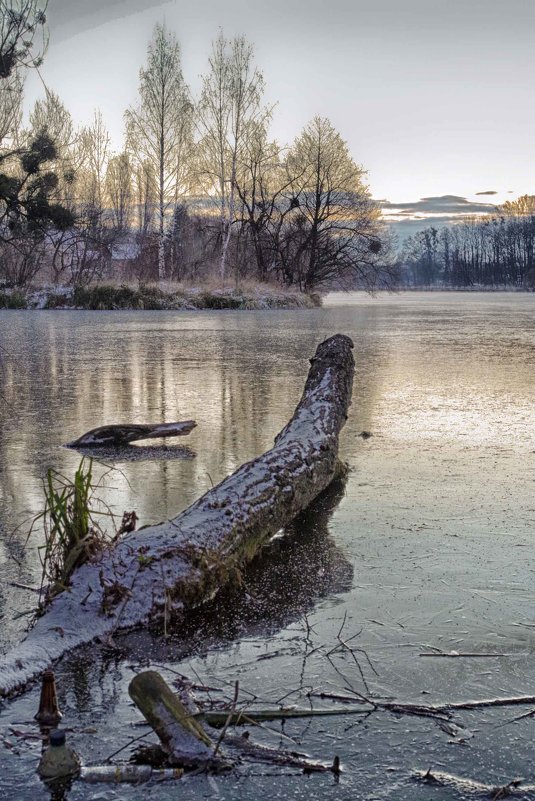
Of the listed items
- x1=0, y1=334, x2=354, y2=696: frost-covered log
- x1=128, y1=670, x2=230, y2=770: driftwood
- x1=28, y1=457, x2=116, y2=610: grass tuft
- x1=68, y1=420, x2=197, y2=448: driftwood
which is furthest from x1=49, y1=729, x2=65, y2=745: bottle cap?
x1=68, y1=420, x2=197, y2=448: driftwood

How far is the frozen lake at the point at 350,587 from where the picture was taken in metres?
2.55

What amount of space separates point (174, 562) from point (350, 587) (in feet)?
2.76

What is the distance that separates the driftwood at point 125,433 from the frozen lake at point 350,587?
148 mm

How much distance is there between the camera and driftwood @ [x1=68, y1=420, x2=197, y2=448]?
7234 millimetres

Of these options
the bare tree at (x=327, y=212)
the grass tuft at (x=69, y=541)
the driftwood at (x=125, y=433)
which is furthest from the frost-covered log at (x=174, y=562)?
the bare tree at (x=327, y=212)

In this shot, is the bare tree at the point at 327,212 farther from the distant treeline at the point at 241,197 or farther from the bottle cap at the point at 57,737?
the bottle cap at the point at 57,737

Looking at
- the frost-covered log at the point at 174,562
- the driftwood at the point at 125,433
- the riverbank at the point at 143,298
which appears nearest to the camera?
the frost-covered log at the point at 174,562

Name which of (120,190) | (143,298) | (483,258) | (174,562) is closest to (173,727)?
(174,562)

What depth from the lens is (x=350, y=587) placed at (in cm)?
395

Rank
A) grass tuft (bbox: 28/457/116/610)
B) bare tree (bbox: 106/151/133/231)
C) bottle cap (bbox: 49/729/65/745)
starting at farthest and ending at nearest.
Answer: bare tree (bbox: 106/151/133/231), grass tuft (bbox: 28/457/116/610), bottle cap (bbox: 49/729/65/745)

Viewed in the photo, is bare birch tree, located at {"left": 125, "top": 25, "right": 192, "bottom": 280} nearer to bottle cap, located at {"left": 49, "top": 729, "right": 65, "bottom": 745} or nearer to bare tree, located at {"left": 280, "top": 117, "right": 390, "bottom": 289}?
bare tree, located at {"left": 280, "top": 117, "right": 390, "bottom": 289}

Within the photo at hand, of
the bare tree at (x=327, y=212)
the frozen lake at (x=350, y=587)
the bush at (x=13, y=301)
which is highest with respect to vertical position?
the bare tree at (x=327, y=212)

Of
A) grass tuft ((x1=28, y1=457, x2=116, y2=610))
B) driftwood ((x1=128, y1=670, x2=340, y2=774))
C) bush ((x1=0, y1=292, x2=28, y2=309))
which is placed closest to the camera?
driftwood ((x1=128, y1=670, x2=340, y2=774))

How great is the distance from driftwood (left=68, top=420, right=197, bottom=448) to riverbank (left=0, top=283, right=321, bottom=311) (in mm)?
28033
